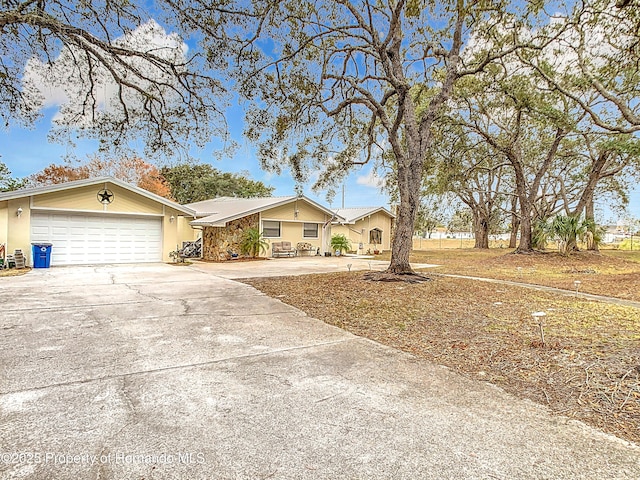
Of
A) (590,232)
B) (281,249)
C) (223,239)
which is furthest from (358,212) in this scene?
(590,232)

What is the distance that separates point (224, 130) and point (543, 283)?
9269 mm

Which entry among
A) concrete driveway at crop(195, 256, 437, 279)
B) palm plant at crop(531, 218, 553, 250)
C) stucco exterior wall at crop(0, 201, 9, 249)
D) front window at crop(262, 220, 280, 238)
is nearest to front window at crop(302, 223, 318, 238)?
front window at crop(262, 220, 280, 238)

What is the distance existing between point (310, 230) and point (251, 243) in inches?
175

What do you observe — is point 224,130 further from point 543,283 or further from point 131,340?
point 543,283

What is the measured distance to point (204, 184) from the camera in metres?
35.8

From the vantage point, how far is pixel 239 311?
20.8 feet

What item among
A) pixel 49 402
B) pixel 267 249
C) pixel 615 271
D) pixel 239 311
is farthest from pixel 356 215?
pixel 49 402

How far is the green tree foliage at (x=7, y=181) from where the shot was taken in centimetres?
2458

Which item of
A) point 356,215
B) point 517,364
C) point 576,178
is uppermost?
point 576,178

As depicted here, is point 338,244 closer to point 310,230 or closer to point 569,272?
point 310,230

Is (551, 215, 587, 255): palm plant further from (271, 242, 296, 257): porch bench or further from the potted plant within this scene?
(271, 242, 296, 257): porch bench

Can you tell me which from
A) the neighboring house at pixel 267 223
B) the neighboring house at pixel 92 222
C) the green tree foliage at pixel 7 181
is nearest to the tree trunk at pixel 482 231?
the neighboring house at pixel 267 223

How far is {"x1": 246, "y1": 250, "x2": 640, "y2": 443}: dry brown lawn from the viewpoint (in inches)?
122

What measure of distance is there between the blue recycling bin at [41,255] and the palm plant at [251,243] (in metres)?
7.93
